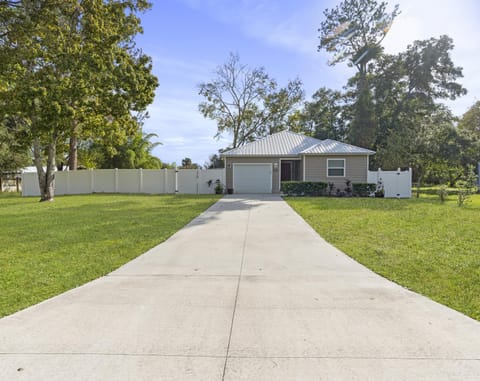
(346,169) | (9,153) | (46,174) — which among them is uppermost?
(9,153)

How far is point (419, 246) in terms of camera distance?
5.60 meters

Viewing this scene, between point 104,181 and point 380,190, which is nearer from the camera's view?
point 380,190

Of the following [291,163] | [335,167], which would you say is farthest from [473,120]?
[291,163]

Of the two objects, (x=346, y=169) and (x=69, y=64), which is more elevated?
(x=69, y=64)

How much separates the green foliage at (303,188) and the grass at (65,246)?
315 inches

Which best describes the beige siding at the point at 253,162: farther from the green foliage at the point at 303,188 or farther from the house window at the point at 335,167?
the house window at the point at 335,167

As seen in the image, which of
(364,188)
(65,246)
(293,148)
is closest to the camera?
(65,246)

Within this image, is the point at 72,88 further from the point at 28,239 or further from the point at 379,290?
the point at 379,290

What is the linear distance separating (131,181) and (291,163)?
11.1m

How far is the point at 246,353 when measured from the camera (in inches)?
90.6

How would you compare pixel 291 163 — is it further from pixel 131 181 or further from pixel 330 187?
pixel 131 181

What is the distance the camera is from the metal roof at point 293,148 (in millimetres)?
17453

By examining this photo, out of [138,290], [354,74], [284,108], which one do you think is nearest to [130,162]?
[284,108]

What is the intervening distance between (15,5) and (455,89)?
103 ft
